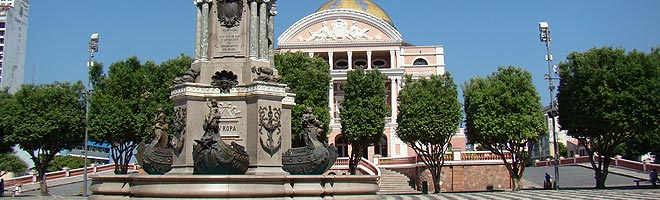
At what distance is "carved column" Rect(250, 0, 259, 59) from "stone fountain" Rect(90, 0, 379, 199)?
27mm

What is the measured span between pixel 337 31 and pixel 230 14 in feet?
173

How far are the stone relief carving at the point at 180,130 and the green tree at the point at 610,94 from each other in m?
26.3

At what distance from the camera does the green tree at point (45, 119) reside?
1496 inches

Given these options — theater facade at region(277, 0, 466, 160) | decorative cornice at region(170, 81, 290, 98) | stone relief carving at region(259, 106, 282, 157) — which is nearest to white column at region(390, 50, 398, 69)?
theater facade at region(277, 0, 466, 160)

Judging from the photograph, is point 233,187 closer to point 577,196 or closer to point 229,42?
point 229,42

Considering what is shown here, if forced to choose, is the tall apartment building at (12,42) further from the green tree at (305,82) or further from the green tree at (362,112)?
the green tree at (362,112)

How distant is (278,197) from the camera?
40.0ft

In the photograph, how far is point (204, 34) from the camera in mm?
16359

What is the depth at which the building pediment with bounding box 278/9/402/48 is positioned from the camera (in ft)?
Answer: 222

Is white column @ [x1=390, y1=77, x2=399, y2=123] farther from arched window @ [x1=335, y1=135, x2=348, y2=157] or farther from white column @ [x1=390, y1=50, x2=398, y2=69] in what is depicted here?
arched window @ [x1=335, y1=135, x2=348, y2=157]

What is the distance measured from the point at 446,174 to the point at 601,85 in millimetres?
15273

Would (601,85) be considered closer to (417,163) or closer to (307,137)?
(417,163)

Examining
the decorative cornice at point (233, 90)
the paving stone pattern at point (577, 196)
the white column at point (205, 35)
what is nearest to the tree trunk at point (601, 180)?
the paving stone pattern at point (577, 196)

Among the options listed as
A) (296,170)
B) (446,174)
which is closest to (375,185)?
(296,170)
